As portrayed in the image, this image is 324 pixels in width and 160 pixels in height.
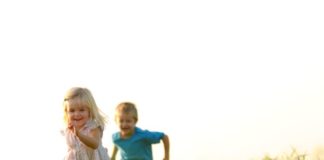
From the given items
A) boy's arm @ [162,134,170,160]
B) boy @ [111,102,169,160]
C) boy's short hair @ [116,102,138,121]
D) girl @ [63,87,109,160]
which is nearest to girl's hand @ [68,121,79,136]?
girl @ [63,87,109,160]

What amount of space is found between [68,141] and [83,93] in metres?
0.51

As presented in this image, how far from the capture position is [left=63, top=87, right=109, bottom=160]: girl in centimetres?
979

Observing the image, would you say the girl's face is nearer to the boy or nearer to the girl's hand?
the girl's hand

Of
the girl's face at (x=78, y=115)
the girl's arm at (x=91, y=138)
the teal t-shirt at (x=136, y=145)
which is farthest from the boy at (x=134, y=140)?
the girl's face at (x=78, y=115)

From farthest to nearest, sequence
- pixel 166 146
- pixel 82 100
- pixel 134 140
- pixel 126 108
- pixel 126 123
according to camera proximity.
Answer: pixel 166 146 → pixel 134 140 → pixel 126 123 → pixel 126 108 → pixel 82 100

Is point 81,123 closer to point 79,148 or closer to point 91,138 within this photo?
point 91,138

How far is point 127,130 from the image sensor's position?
13.1 m

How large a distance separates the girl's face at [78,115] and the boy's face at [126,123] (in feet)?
9.76

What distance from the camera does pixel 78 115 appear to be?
385 inches

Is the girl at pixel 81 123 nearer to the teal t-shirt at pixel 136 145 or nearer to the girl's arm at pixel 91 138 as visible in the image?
the girl's arm at pixel 91 138

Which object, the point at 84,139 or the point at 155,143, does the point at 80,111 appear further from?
the point at 155,143

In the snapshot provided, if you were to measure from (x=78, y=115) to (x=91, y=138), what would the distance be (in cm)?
27

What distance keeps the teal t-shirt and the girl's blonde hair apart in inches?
128

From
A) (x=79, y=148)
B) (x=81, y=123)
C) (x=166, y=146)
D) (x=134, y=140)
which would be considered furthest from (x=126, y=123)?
(x=81, y=123)
